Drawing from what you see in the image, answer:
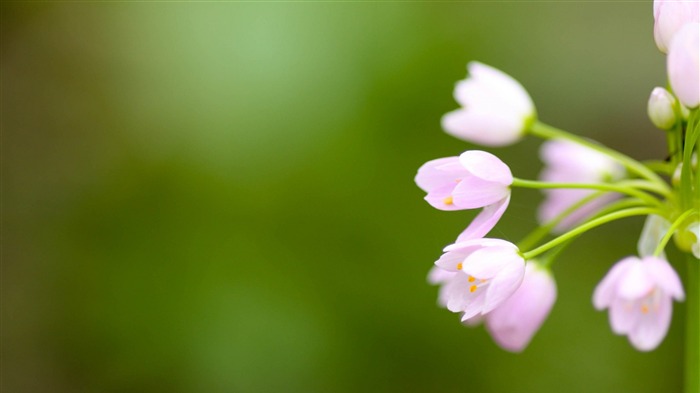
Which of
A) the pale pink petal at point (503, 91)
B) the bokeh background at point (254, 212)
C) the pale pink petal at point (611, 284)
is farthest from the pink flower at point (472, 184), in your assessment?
the bokeh background at point (254, 212)

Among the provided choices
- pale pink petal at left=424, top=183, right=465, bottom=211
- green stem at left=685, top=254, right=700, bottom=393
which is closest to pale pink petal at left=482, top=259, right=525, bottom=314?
pale pink petal at left=424, top=183, right=465, bottom=211

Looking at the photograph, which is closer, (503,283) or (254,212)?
(503,283)

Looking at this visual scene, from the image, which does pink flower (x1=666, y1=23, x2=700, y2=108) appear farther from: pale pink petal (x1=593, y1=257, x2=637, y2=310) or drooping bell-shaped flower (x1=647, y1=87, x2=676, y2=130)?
pale pink petal (x1=593, y1=257, x2=637, y2=310)

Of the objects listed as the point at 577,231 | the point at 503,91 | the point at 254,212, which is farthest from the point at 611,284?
the point at 254,212

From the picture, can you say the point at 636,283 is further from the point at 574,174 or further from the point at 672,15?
the point at 574,174

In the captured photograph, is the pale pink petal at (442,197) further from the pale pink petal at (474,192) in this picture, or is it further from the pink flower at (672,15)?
the pink flower at (672,15)
